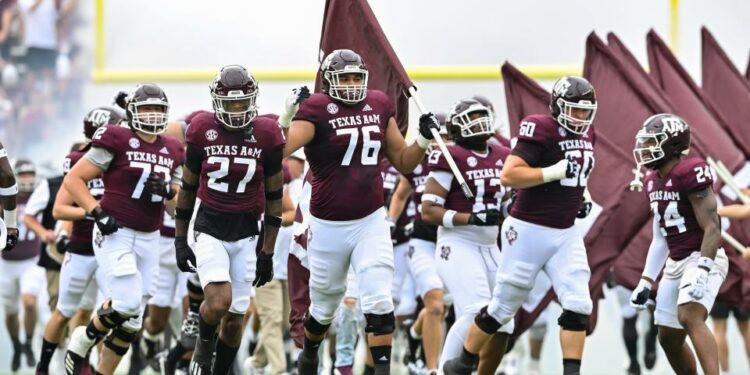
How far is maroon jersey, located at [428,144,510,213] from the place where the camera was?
9.98 metres

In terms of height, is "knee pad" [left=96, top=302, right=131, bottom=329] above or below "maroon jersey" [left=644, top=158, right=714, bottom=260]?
below

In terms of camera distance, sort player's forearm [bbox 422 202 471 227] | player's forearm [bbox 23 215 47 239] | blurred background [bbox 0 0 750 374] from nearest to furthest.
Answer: player's forearm [bbox 422 202 471 227]
player's forearm [bbox 23 215 47 239]
blurred background [bbox 0 0 750 374]

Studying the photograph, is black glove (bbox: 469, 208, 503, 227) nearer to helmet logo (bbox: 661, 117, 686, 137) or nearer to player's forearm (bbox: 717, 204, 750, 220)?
Answer: helmet logo (bbox: 661, 117, 686, 137)

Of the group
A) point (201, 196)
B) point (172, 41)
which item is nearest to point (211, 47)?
point (172, 41)

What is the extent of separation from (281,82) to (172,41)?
4.61ft

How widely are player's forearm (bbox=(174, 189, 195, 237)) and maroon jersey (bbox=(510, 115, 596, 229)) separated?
1946 millimetres

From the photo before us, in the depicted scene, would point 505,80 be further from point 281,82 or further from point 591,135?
point 281,82

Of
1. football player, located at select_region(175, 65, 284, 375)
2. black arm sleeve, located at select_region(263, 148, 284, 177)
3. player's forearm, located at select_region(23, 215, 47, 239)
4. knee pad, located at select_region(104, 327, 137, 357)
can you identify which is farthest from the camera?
player's forearm, located at select_region(23, 215, 47, 239)

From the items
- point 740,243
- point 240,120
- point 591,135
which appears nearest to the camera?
point 240,120

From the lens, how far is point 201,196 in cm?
880

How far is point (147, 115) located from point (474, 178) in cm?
221

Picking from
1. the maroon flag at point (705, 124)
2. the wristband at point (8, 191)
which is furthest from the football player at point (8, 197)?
the maroon flag at point (705, 124)

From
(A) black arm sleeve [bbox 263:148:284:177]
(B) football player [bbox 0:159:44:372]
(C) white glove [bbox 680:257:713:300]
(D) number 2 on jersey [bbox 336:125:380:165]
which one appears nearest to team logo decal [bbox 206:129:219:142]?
(A) black arm sleeve [bbox 263:148:284:177]

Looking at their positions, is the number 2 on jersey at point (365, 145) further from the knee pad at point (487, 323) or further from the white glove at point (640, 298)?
the white glove at point (640, 298)
